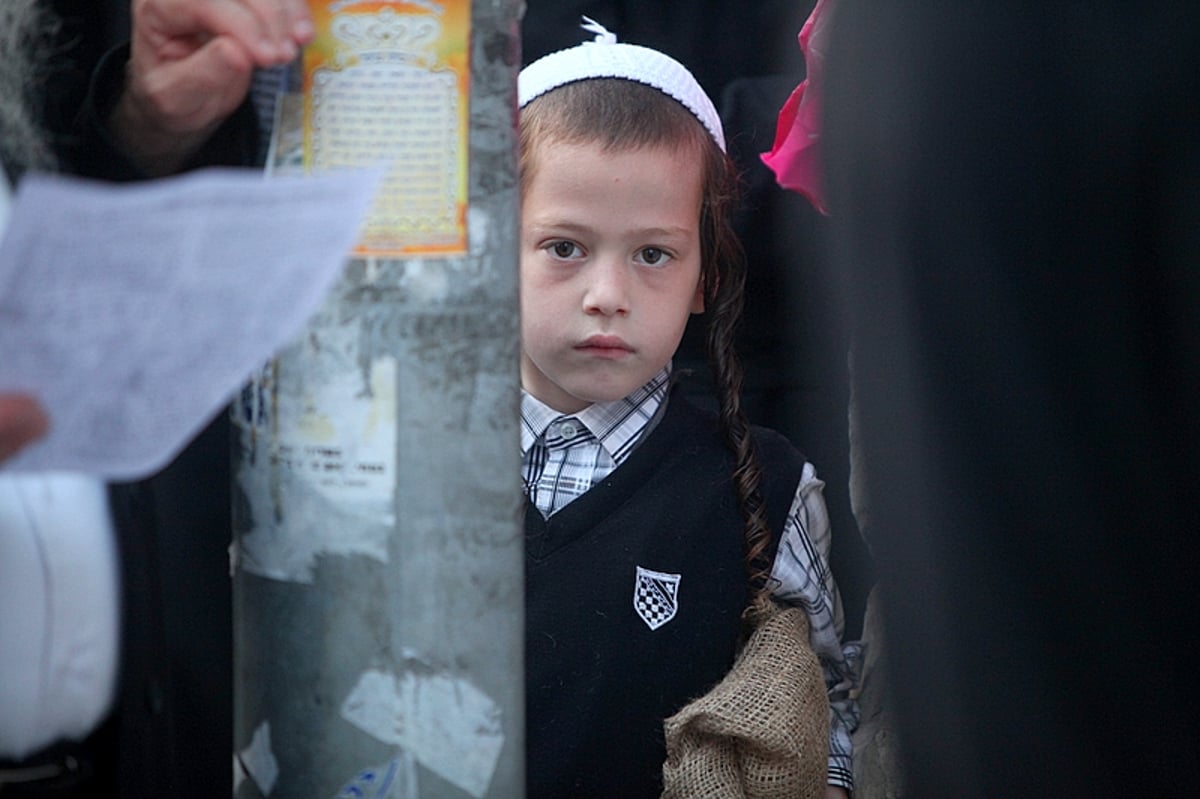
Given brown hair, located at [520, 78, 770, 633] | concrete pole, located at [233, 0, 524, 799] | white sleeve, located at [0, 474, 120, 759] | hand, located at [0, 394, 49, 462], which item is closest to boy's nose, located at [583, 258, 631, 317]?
brown hair, located at [520, 78, 770, 633]

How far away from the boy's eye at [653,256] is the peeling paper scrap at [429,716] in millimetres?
1028

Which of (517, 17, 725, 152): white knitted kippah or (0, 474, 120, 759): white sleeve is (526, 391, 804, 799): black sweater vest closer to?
(517, 17, 725, 152): white knitted kippah

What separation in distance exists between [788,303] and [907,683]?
119 cm

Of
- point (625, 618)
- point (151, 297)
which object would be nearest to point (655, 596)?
point (625, 618)

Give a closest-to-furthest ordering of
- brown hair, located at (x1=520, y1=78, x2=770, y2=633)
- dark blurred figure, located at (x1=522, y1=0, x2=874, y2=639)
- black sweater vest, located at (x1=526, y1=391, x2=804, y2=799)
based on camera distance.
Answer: black sweater vest, located at (x1=526, y1=391, x2=804, y2=799) < brown hair, located at (x1=520, y1=78, x2=770, y2=633) < dark blurred figure, located at (x1=522, y1=0, x2=874, y2=639)

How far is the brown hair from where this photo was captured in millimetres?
1938

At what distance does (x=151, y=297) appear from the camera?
2.90ft

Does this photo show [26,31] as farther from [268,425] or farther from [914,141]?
[914,141]

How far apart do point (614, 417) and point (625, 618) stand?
12.8 inches

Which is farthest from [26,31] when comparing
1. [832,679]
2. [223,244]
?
[832,679]

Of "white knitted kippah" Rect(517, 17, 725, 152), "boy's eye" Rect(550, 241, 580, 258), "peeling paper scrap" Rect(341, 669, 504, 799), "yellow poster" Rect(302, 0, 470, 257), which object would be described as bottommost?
"peeling paper scrap" Rect(341, 669, 504, 799)

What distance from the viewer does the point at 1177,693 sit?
1.12 metres

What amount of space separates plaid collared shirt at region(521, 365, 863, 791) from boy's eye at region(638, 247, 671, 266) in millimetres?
213

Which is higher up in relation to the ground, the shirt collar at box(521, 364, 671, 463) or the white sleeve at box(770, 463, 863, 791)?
the shirt collar at box(521, 364, 671, 463)
